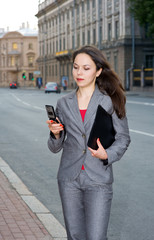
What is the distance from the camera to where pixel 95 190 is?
3.25 metres

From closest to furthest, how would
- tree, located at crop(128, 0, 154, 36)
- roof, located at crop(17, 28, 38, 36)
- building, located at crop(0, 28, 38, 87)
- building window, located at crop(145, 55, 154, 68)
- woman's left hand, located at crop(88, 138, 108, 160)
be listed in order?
woman's left hand, located at crop(88, 138, 108, 160), tree, located at crop(128, 0, 154, 36), building window, located at crop(145, 55, 154, 68), building, located at crop(0, 28, 38, 87), roof, located at crop(17, 28, 38, 36)

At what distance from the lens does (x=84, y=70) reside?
3.39 metres

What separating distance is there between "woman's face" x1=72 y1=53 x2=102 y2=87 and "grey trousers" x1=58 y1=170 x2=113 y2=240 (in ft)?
1.95

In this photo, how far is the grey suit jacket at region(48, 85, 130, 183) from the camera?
3.27 meters

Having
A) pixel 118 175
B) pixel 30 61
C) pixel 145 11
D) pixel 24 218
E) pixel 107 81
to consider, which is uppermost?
pixel 145 11

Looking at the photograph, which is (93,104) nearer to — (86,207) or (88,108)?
(88,108)

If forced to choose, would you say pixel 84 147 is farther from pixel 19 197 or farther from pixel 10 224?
pixel 19 197

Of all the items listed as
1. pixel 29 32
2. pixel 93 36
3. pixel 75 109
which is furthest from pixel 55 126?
pixel 29 32

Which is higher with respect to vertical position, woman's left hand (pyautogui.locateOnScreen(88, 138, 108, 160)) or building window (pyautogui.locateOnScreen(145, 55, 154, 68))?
building window (pyautogui.locateOnScreen(145, 55, 154, 68))

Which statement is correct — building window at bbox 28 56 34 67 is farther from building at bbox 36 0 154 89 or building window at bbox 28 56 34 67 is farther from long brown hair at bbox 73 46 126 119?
long brown hair at bbox 73 46 126 119

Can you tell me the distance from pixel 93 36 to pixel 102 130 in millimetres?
62875

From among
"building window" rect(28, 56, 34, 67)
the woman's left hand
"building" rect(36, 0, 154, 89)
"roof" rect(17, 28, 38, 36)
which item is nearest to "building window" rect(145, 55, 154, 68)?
"building" rect(36, 0, 154, 89)

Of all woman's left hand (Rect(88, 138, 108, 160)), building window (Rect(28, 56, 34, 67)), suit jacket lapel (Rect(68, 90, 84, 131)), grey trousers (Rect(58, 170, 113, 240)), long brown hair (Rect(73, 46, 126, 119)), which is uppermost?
building window (Rect(28, 56, 34, 67))

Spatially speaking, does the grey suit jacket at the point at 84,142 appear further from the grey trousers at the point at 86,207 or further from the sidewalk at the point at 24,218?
the sidewalk at the point at 24,218
